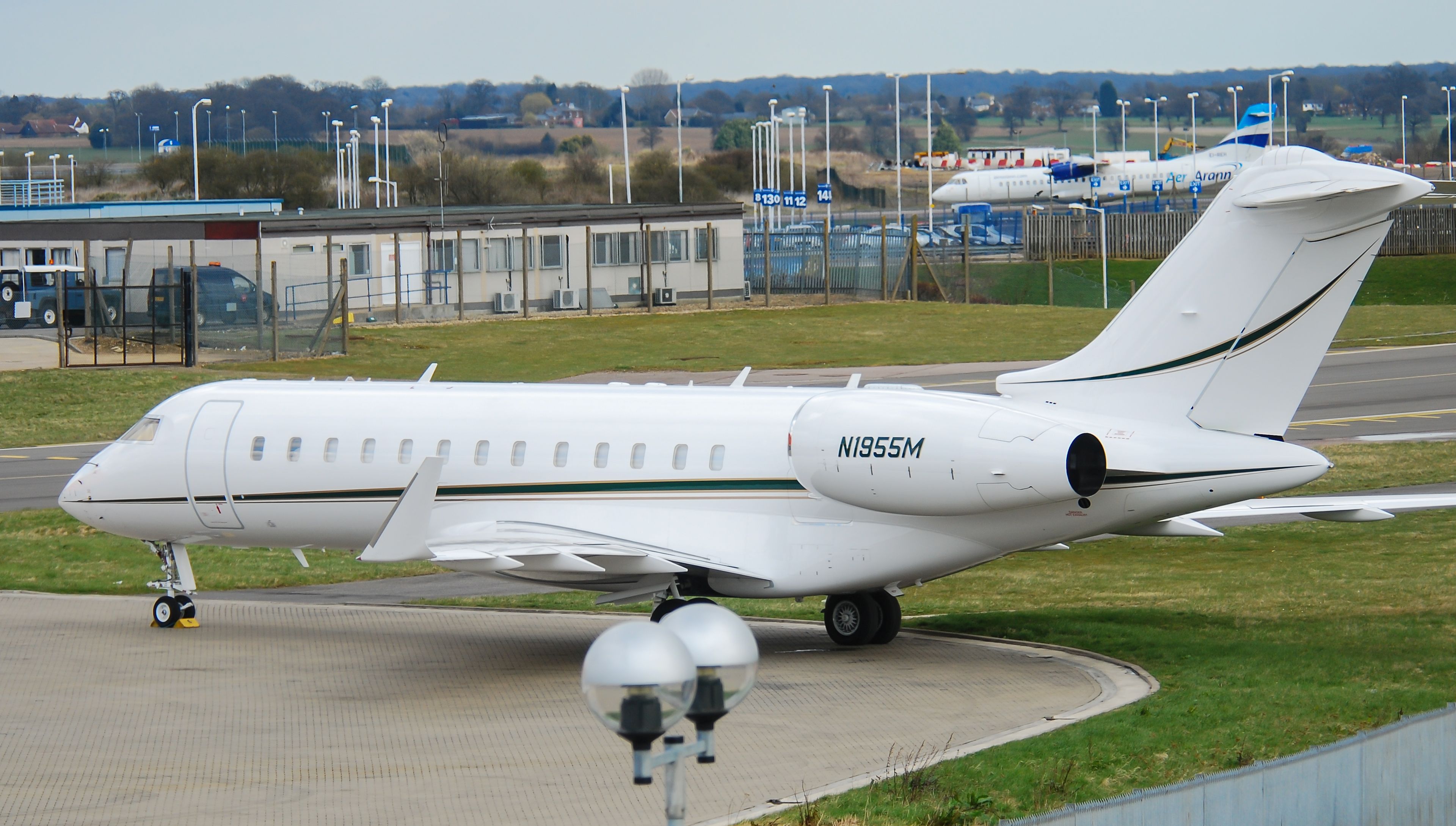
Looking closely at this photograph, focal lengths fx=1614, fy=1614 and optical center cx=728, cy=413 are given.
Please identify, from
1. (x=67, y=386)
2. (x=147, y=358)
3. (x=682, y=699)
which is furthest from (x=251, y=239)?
(x=682, y=699)

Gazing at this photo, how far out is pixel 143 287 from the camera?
45531 millimetres

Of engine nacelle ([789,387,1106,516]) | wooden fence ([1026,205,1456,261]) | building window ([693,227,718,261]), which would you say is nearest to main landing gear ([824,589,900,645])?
engine nacelle ([789,387,1106,516])

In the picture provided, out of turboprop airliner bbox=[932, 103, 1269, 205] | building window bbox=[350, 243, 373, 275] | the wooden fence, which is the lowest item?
building window bbox=[350, 243, 373, 275]

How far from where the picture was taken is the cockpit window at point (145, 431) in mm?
21141

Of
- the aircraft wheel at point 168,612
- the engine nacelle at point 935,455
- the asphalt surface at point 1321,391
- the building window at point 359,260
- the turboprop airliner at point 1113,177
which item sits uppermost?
the turboprop airliner at point 1113,177

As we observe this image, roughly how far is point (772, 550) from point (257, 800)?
6595mm

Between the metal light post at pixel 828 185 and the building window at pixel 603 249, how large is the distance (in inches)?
345

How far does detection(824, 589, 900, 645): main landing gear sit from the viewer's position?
18.7 meters

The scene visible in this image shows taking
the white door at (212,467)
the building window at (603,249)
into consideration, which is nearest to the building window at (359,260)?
the building window at (603,249)

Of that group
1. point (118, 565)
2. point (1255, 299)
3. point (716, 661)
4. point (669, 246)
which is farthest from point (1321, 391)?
point (716, 661)

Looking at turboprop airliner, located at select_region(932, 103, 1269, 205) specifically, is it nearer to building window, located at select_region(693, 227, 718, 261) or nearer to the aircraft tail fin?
building window, located at select_region(693, 227, 718, 261)

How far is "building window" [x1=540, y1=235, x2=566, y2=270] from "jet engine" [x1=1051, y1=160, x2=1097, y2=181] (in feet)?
210

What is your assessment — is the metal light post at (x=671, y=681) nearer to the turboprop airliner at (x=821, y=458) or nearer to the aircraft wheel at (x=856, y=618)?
the turboprop airliner at (x=821, y=458)

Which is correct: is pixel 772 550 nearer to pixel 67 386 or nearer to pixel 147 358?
pixel 67 386
